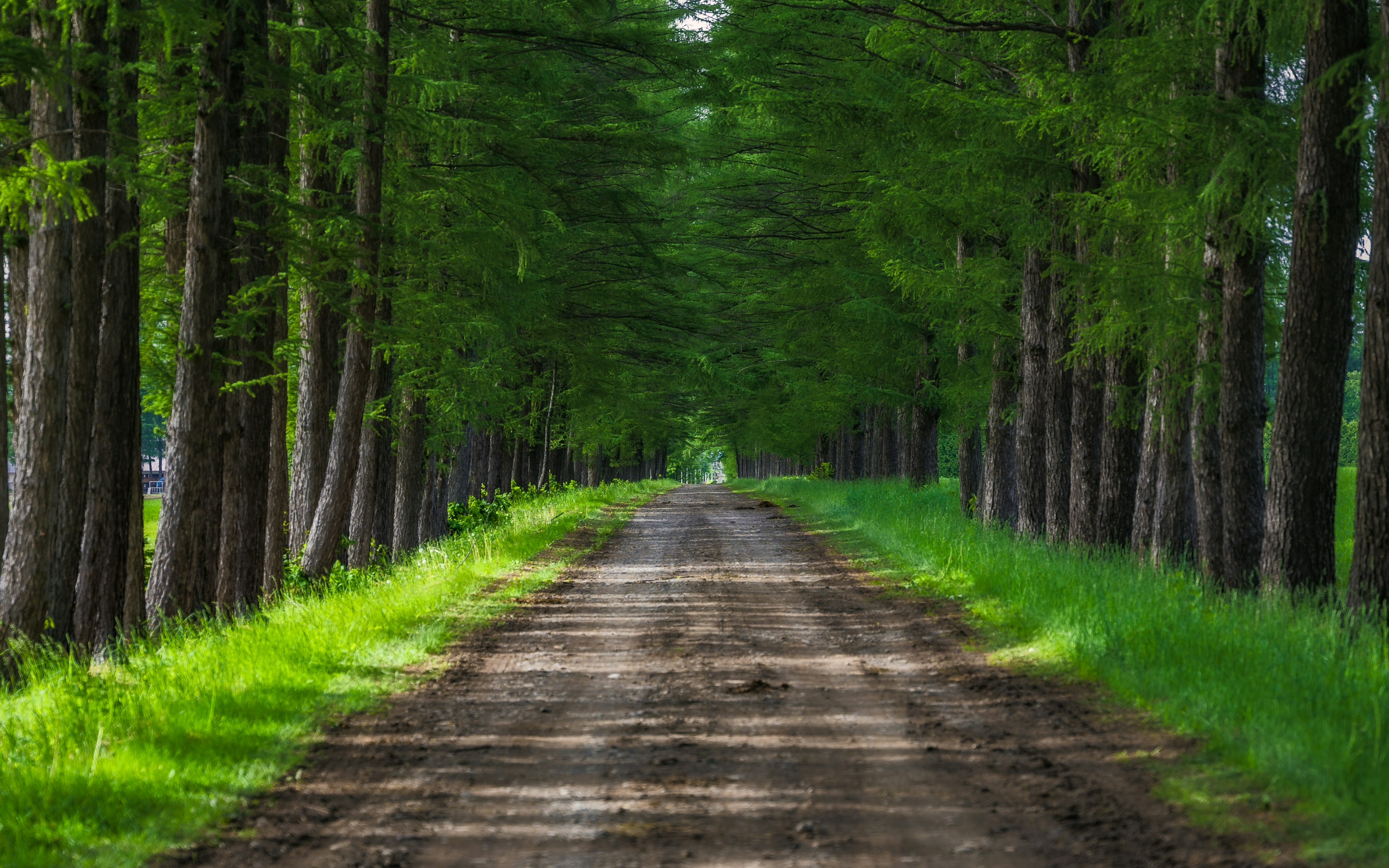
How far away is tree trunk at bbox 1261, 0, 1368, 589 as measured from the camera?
969 cm

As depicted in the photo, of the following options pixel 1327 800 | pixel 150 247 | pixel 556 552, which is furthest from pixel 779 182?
pixel 1327 800

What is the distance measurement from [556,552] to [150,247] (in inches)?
309

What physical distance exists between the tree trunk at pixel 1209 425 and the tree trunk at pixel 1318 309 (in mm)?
1759

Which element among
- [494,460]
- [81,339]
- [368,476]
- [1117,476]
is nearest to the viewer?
[81,339]

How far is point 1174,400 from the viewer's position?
1256 centimetres

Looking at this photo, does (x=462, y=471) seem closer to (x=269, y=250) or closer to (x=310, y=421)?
(x=310, y=421)

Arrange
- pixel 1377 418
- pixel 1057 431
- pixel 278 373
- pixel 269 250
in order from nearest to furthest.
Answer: pixel 1377 418 → pixel 269 250 → pixel 278 373 → pixel 1057 431

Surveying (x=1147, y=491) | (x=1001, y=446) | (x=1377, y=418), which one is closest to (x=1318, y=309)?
(x=1377, y=418)

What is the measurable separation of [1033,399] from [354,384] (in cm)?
1056

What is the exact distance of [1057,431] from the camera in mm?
17188

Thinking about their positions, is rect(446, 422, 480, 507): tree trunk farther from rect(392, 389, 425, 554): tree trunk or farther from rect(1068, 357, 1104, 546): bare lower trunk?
rect(1068, 357, 1104, 546): bare lower trunk

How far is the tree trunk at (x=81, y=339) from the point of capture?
10742 mm

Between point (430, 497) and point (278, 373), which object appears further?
point (430, 497)

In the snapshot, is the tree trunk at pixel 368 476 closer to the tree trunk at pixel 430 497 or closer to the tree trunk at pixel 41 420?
the tree trunk at pixel 41 420
